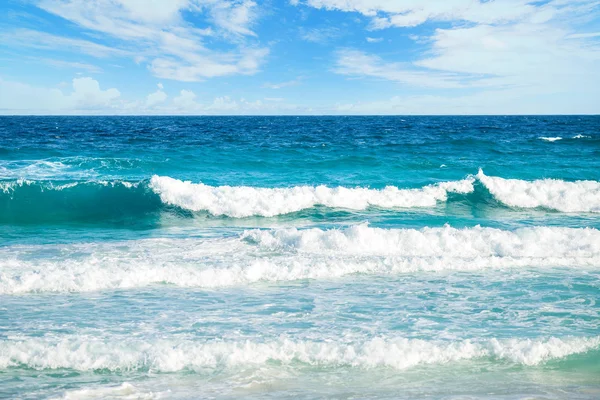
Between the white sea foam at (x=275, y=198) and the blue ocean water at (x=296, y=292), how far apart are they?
7 cm

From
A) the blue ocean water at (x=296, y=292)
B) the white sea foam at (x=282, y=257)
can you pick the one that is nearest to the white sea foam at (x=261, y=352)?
the blue ocean water at (x=296, y=292)

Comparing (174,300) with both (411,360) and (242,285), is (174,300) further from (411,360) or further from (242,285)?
(411,360)

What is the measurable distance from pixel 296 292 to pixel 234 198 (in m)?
9.09

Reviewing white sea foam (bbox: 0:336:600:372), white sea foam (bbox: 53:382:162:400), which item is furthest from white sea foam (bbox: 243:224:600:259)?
white sea foam (bbox: 53:382:162:400)

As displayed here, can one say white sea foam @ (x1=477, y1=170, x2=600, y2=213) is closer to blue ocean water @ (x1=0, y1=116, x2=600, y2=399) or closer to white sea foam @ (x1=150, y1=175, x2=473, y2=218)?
blue ocean water @ (x1=0, y1=116, x2=600, y2=399)

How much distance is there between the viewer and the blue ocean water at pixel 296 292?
5531 millimetres

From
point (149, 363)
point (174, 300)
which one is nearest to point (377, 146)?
point (174, 300)

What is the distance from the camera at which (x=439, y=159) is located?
27500mm

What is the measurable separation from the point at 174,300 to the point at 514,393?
18.3 feet

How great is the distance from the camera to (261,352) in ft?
19.7

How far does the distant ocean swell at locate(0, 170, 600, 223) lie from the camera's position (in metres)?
16.4

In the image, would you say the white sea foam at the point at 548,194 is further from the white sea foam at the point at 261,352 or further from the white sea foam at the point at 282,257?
the white sea foam at the point at 261,352

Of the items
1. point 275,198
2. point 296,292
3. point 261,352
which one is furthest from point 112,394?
point 275,198

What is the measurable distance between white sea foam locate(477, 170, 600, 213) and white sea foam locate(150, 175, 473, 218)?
248cm
